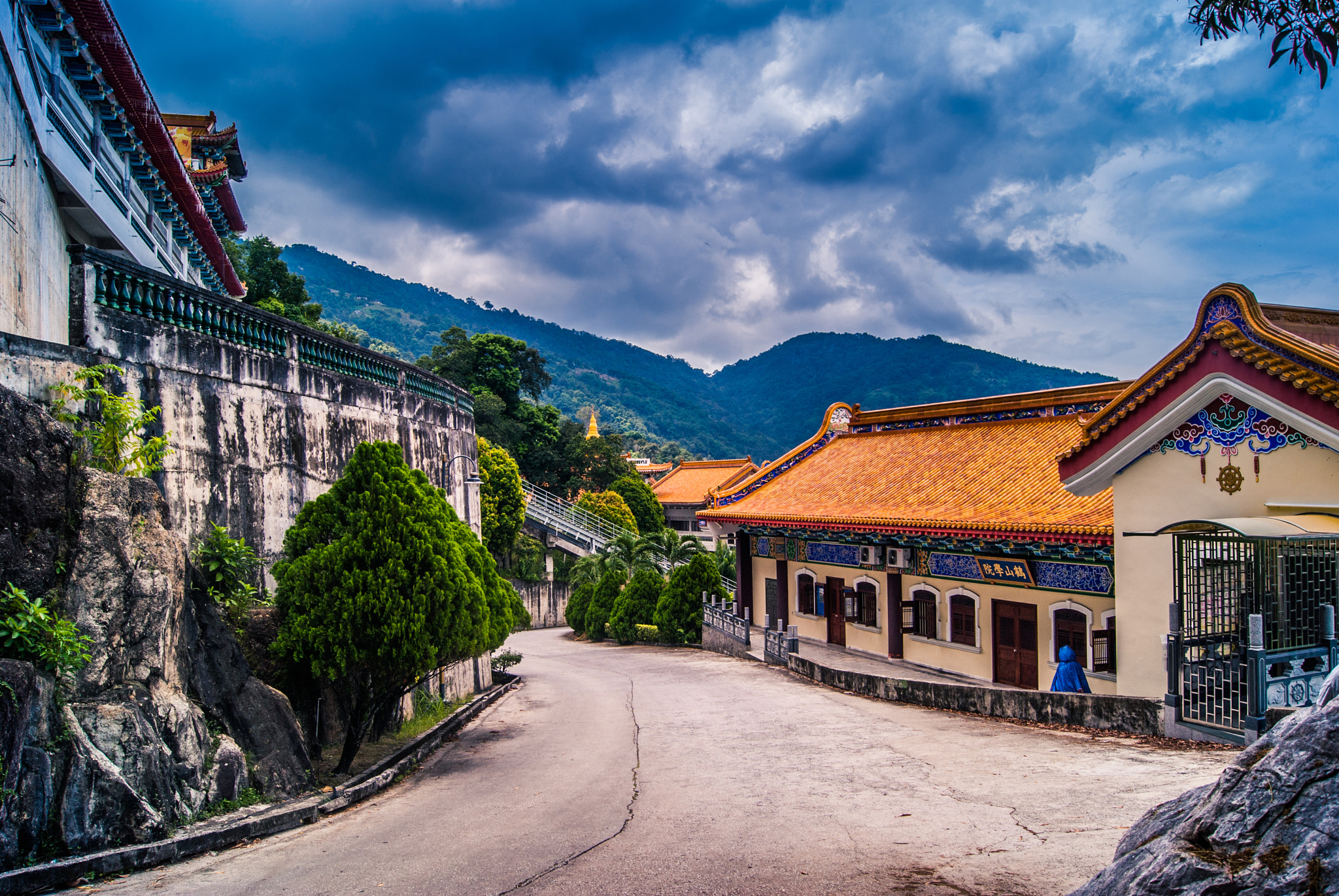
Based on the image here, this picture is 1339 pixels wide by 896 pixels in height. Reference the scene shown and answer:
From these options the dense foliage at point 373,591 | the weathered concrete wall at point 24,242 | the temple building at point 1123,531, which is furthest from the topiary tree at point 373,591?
the temple building at point 1123,531

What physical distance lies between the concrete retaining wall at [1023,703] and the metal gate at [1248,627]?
75 centimetres

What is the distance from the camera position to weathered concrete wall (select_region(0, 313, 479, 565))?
765cm

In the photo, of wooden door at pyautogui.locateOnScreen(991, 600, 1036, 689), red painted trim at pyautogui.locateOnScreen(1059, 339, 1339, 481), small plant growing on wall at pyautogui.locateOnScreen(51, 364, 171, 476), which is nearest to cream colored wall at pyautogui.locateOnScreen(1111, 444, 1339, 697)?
red painted trim at pyautogui.locateOnScreen(1059, 339, 1339, 481)

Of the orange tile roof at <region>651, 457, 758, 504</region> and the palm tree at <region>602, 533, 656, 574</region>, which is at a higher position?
the orange tile roof at <region>651, 457, 758, 504</region>

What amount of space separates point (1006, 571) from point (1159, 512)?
16.1 ft

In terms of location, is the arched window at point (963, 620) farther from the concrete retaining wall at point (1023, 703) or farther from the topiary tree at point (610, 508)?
the topiary tree at point (610, 508)

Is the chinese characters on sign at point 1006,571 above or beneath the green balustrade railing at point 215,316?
beneath

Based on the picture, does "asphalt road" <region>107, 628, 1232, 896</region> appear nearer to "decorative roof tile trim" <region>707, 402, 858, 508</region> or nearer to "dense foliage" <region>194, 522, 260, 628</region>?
"dense foliage" <region>194, 522, 260, 628</region>

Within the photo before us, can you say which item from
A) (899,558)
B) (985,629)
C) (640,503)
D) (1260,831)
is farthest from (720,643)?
(640,503)

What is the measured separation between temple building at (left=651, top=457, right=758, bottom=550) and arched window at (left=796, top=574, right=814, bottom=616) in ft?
95.7

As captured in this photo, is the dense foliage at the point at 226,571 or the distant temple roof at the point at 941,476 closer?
the dense foliage at the point at 226,571

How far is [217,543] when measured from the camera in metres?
8.57

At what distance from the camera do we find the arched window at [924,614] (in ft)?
58.1

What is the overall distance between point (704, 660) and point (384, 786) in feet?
42.6
